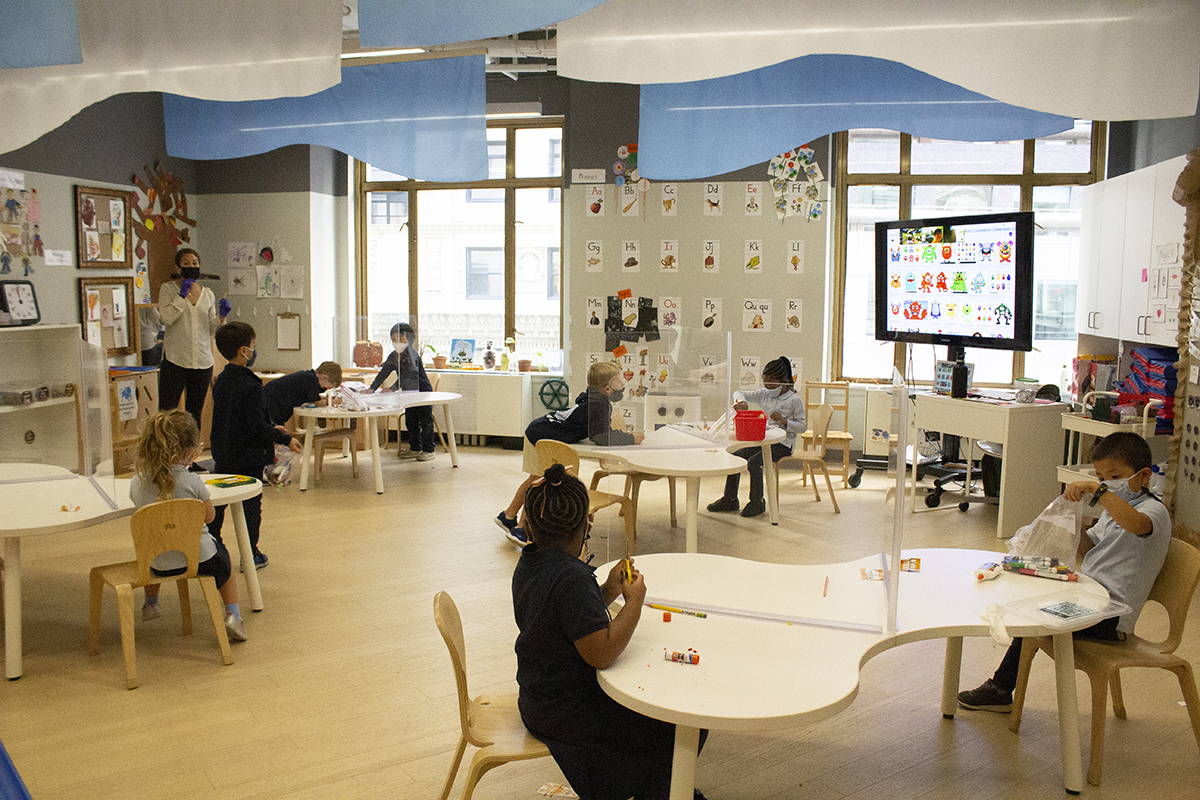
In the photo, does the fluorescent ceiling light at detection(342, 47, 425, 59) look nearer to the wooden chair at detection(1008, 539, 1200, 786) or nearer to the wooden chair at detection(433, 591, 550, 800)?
the wooden chair at detection(433, 591, 550, 800)

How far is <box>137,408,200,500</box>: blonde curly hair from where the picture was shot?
12.3 feet

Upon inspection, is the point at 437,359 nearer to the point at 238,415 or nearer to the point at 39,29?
the point at 238,415

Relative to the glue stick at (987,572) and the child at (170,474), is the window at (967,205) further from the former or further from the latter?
A: the child at (170,474)

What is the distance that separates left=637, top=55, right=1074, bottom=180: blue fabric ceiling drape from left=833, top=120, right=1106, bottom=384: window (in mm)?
3353

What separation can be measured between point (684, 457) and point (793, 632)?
2.48 m

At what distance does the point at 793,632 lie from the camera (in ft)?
8.11

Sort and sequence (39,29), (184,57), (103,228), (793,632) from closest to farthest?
(793,632) < (39,29) < (184,57) < (103,228)

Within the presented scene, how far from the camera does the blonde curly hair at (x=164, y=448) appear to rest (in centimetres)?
374

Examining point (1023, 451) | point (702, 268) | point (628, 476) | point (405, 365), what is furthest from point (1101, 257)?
point (405, 365)

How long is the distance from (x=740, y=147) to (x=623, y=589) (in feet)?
8.69

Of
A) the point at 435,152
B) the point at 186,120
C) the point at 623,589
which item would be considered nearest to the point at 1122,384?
the point at 435,152

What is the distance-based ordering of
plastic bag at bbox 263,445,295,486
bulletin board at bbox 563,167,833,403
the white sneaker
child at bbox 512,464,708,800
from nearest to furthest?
child at bbox 512,464,708,800
the white sneaker
plastic bag at bbox 263,445,295,486
bulletin board at bbox 563,167,833,403

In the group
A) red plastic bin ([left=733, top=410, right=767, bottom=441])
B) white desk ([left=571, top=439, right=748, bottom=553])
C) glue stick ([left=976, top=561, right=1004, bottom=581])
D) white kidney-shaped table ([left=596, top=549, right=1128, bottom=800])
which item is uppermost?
red plastic bin ([left=733, top=410, right=767, bottom=441])

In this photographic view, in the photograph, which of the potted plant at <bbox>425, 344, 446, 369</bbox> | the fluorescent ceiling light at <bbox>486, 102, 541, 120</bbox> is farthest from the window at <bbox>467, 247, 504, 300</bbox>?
the fluorescent ceiling light at <bbox>486, 102, 541, 120</bbox>
